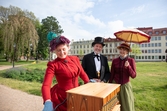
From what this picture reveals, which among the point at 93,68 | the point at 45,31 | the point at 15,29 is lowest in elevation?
the point at 93,68

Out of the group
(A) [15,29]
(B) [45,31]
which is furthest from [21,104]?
(B) [45,31]

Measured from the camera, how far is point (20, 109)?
394 cm

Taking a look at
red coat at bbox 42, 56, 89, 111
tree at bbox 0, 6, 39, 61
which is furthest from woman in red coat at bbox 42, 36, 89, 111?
tree at bbox 0, 6, 39, 61

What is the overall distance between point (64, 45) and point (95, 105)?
87cm

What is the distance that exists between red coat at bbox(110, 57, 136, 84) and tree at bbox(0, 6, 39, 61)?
13.8m

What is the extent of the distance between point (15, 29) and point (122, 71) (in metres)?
14.2

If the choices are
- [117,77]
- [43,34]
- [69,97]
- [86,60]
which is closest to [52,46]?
[69,97]

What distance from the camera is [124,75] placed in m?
2.81

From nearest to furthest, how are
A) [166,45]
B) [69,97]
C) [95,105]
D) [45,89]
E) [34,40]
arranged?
[95,105], [69,97], [45,89], [34,40], [166,45]

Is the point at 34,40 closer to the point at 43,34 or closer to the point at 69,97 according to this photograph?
the point at 69,97

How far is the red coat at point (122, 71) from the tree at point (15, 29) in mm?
13838

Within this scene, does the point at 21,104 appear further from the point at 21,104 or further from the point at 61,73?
the point at 61,73

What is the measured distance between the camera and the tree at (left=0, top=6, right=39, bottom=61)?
1341cm

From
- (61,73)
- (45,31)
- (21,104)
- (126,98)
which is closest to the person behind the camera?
(61,73)
